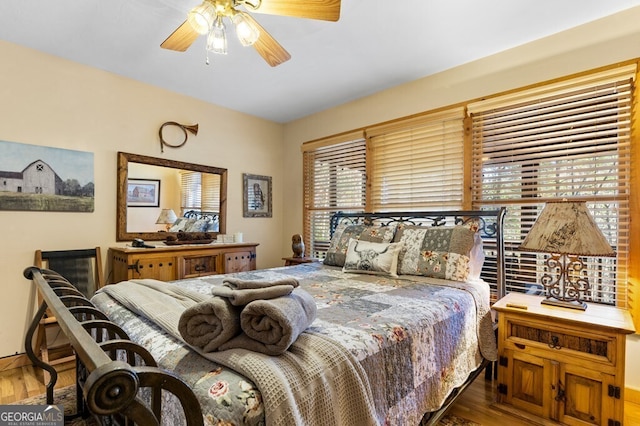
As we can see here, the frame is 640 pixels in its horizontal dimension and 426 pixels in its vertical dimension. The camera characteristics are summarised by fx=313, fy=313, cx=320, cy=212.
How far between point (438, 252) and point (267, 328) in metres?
1.71

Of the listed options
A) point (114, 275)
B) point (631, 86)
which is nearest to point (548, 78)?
point (631, 86)

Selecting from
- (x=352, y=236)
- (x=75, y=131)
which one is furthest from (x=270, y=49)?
(x=75, y=131)

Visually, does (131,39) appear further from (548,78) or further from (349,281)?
(548,78)

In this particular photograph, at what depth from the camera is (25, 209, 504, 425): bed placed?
0.73 m

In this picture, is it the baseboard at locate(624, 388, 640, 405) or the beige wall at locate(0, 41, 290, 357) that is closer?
the baseboard at locate(624, 388, 640, 405)

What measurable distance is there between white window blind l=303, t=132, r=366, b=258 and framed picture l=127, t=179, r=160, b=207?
1.82m

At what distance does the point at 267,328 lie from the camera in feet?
3.29

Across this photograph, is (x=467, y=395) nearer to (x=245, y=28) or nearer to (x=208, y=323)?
(x=208, y=323)

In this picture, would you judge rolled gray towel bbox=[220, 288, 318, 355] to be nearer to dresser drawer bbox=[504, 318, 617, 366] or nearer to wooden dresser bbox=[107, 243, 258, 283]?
dresser drawer bbox=[504, 318, 617, 366]

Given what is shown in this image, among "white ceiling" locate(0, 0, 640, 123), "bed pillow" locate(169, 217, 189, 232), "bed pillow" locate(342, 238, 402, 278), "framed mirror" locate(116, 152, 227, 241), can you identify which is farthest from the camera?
"bed pillow" locate(169, 217, 189, 232)

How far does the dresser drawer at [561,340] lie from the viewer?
1.66m

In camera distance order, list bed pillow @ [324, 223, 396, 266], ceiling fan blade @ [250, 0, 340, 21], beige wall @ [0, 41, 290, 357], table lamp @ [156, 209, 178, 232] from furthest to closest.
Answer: table lamp @ [156, 209, 178, 232], bed pillow @ [324, 223, 396, 266], beige wall @ [0, 41, 290, 357], ceiling fan blade @ [250, 0, 340, 21]

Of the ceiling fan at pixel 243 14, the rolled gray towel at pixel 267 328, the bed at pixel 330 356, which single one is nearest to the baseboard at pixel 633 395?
the bed at pixel 330 356

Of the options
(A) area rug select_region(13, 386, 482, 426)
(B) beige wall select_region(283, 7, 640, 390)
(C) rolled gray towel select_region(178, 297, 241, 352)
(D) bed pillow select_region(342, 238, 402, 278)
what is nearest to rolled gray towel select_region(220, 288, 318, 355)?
(C) rolled gray towel select_region(178, 297, 241, 352)
